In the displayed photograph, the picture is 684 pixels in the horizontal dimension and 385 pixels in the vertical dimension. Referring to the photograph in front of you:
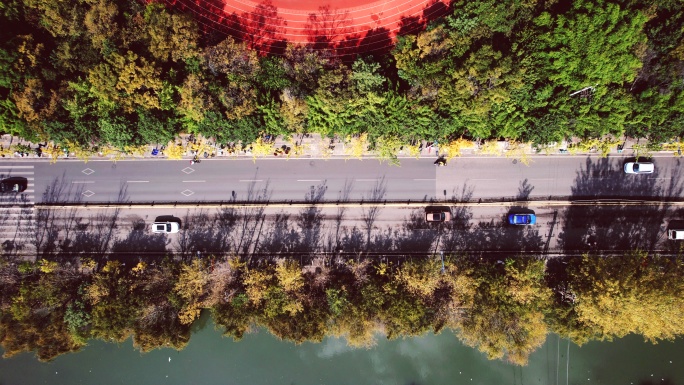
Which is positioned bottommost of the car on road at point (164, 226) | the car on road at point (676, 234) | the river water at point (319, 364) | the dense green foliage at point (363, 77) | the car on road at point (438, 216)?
the river water at point (319, 364)

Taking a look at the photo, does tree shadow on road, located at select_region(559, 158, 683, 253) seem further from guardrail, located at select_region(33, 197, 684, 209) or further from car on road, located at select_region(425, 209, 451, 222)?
car on road, located at select_region(425, 209, 451, 222)

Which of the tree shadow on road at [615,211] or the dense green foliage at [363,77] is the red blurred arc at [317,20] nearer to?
the dense green foliage at [363,77]

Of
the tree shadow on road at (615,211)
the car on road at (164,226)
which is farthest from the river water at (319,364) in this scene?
the tree shadow on road at (615,211)

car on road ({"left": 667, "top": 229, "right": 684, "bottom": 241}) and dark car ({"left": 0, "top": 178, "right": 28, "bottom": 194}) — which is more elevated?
car on road ({"left": 667, "top": 229, "right": 684, "bottom": 241})

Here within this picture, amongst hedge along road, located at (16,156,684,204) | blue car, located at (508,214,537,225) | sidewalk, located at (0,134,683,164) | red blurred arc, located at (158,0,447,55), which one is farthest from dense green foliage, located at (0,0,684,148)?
blue car, located at (508,214,537,225)

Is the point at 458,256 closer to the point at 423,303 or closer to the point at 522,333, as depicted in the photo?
the point at 423,303
